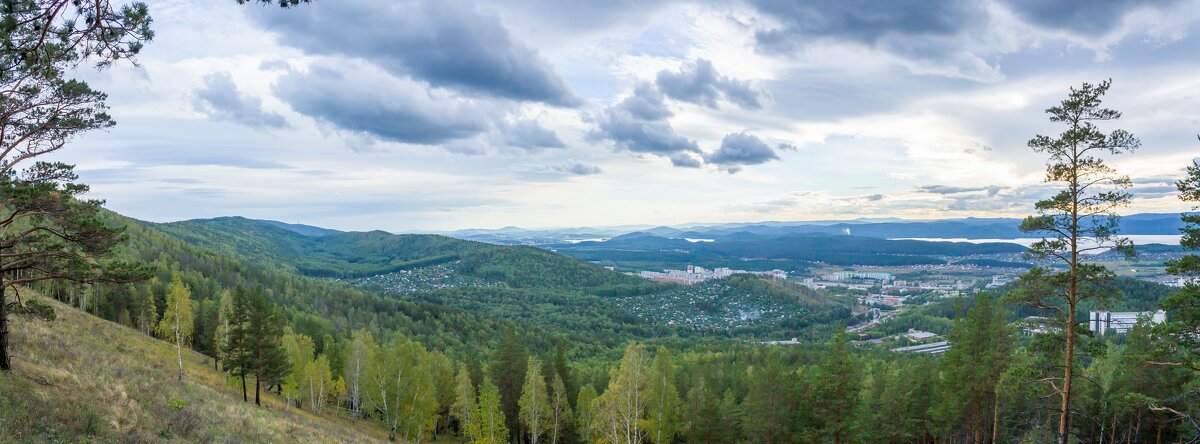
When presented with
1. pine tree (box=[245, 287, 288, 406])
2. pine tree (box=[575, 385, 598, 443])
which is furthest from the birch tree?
pine tree (box=[575, 385, 598, 443])

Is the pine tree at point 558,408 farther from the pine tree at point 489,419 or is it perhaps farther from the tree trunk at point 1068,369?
the tree trunk at point 1068,369

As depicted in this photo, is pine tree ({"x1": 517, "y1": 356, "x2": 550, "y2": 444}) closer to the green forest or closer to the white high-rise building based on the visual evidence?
the green forest

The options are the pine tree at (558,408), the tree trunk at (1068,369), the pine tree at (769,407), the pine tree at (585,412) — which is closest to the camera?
the tree trunk at (1068,369)

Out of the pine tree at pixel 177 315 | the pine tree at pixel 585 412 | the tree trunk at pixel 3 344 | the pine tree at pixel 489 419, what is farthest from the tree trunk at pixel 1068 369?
the pine tree at pixel 177 315

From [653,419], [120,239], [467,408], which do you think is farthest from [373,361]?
[120,239]

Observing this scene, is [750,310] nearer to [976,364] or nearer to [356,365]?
[356,365]
